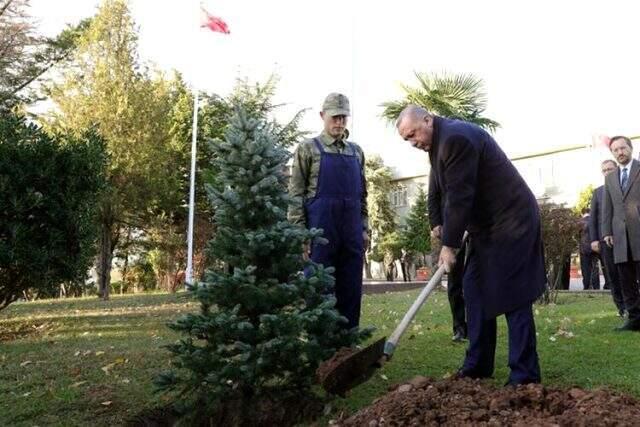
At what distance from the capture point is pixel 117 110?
1747 centimetres

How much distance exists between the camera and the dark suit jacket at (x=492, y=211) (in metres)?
4.09

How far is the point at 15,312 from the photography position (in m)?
11.6

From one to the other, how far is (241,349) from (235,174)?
42.9 inches

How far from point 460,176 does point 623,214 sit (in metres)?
3.34

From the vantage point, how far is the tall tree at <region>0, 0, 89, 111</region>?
24.1 m

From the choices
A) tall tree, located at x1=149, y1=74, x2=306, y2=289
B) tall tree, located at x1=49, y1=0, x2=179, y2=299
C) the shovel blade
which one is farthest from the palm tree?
the shovel blade

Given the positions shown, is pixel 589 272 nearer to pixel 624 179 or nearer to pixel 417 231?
pixel 624 179

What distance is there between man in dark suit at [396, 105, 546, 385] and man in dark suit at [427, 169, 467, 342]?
1232 millimetres

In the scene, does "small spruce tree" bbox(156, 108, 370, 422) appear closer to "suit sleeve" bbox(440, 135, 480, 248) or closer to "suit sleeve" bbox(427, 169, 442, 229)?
"suit sleeve" bbox(440, 135, 480, 248)

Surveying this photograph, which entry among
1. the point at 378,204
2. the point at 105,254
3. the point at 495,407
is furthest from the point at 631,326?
the point at 378,204

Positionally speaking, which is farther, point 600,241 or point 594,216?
point 600,241

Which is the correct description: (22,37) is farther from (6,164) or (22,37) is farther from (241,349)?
(241,349)

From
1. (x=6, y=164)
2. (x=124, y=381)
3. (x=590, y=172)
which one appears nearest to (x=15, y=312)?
(x=6, y=164)

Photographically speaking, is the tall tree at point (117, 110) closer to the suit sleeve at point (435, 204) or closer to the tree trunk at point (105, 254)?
the tree trunk at point (105, 254)
